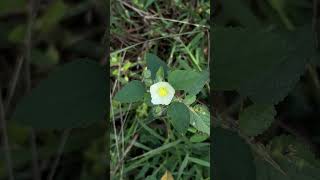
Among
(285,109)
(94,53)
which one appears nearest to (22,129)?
(94,53)

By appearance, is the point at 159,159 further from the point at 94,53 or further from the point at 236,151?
the point at 94,53

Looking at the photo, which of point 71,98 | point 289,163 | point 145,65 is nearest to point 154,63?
point 145,65

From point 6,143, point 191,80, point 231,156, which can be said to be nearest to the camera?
point 191,80

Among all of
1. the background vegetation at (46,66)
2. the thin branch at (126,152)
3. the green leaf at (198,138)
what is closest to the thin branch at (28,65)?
the background vegetation at (46,66)

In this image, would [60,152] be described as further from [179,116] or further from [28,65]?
[179,116]

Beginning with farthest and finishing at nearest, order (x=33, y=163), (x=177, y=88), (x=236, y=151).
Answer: (x=33, y=163)
(x=236, y=151)
(x=177, y=88)

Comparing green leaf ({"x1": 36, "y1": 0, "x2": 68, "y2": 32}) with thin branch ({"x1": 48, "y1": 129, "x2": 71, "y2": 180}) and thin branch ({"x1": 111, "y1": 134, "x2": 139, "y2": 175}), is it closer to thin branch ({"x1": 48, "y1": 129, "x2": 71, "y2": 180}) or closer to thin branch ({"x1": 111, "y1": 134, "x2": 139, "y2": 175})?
thin branch ({"x1": 48, "y1": 129, "x2": 71, "y2": 180})
